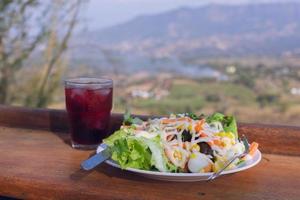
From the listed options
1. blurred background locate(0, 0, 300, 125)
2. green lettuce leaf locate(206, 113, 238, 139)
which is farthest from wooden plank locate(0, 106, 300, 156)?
blurred background locate(0, 0, 300, 125)

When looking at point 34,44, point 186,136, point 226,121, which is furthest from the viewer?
point 34,44

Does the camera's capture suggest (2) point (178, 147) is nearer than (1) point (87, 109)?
Yes

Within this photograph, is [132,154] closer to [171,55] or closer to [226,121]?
[226,121]

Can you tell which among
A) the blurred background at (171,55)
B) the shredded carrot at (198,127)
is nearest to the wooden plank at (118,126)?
the shredded carrot at (198,127)

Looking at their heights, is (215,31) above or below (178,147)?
below

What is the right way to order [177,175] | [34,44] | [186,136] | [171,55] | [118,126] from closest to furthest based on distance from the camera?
1. [177,175]
2. [186,136]
3. [118,126]
4. [34,44]
5. [171,55]

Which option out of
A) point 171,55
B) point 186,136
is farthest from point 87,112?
point 171,55

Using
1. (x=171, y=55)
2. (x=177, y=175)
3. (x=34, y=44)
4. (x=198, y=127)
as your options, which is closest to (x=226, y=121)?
(x=198, y=127)

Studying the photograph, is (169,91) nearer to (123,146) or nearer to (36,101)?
(36,101)
